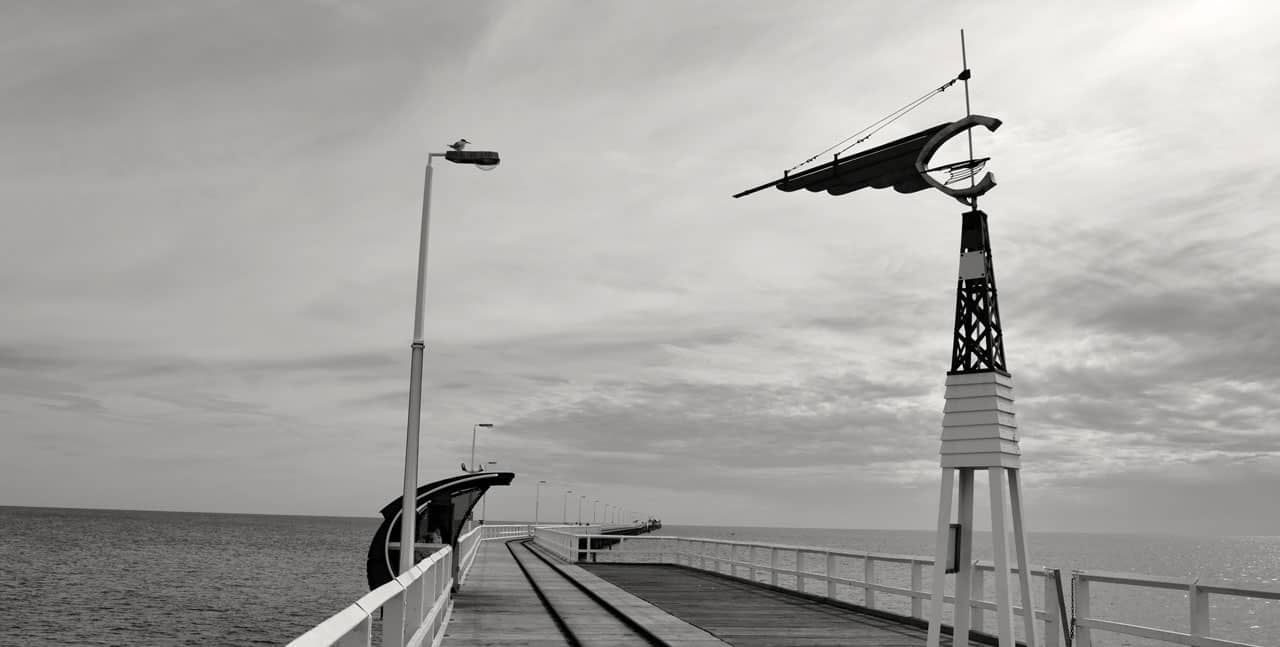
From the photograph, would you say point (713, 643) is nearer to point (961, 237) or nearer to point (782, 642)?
point (782, 642)

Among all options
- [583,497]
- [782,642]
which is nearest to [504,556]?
[782,642]

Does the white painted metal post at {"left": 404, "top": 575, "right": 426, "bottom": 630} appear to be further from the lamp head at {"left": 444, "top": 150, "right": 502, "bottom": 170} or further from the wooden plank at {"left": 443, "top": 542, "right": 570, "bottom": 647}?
the lamp head at {"left": 444, "top": 150, "right": 502, "bottom": 170}

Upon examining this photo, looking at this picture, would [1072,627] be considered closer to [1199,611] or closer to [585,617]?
[1199,611]

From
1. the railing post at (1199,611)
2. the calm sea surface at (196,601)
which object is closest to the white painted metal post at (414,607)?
the railing post at (1199,611)

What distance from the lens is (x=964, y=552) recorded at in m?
11.5

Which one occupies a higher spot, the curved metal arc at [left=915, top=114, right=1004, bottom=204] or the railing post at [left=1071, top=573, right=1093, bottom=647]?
the curved metal arc at [left=915, top=114, right=1004, bottom=204]

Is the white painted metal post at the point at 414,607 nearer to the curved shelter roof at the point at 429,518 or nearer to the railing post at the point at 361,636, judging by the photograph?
the railing post at the point at 361,636

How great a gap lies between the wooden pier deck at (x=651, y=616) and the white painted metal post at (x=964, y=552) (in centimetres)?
263

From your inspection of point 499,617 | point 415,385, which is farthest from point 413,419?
point 499,617

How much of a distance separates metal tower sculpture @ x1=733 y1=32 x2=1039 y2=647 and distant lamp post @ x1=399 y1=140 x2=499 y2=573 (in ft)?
23.8

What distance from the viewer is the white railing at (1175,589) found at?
926 centimetres

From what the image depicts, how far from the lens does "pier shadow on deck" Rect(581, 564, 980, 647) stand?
14.7 metres

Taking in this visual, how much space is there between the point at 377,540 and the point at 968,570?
12.7m

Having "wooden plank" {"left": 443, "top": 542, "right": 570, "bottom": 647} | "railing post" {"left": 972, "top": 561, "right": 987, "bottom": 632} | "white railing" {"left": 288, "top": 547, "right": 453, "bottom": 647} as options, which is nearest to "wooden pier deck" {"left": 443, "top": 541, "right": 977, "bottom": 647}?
"wooden plank" {"left": 443, "top": 542, "right": 570, "bottom": 647}
